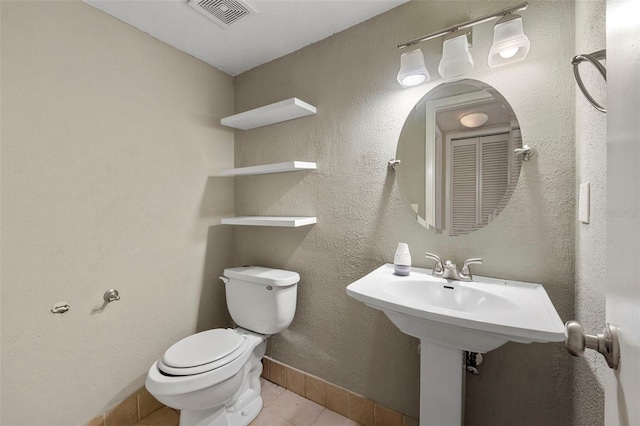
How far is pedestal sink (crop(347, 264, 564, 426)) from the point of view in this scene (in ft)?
2.42

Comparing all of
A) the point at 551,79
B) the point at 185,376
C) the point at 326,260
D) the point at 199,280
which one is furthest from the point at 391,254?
the point at 199,280

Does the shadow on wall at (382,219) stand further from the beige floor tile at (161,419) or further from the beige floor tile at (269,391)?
the beige floor tile at (161,419)

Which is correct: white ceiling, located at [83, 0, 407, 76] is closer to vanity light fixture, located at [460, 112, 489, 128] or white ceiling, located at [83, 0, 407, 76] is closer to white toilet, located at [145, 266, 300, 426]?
vanity light fixture, located at [460, 112, 489, 128]

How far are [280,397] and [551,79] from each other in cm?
209

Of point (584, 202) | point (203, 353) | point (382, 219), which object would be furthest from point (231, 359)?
point (584, 202)

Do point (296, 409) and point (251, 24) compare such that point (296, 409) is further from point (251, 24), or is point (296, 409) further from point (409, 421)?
point (251, 24)

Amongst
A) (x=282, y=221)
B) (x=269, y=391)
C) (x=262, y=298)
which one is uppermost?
(x=282, y=221)

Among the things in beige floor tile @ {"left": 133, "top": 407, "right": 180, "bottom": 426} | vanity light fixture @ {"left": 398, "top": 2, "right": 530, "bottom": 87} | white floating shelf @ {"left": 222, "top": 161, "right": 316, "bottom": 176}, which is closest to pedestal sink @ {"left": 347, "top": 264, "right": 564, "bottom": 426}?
white floating shelf @ {"left": 222, "top": 161, "right": 316, "bottom": 176}

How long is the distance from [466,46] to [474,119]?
293 millimetres

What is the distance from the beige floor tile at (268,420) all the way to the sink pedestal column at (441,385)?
2.67 feet

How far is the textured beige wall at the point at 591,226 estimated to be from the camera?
72 centimetres

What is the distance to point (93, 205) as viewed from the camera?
51.3 inches

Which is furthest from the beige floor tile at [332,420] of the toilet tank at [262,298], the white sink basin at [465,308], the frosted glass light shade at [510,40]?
the frosted glass light shade at [510,40]

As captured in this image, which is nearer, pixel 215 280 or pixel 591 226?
pixel 591 226
